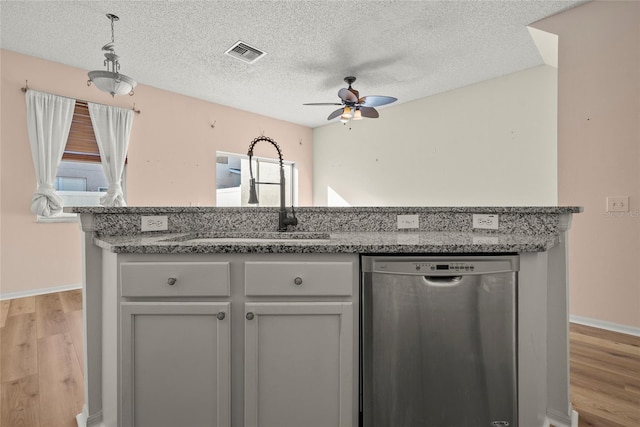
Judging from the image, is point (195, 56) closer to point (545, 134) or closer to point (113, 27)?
point (113, 27)

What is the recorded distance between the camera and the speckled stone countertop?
45.3 inches

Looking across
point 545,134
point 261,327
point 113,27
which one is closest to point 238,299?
point 261,327

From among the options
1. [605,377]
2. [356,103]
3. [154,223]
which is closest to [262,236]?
[154,223]

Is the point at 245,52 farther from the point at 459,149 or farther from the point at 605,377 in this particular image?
the point at 605,377

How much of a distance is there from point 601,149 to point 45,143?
208 inches

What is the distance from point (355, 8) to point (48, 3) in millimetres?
2547

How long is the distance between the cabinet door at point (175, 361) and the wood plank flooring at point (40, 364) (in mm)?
611

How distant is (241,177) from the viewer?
5906 millimetres

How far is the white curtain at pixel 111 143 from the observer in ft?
12.8

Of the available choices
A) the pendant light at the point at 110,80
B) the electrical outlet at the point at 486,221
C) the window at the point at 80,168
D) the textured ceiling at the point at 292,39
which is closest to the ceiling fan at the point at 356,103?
the textured ceiling at the point at 292,39

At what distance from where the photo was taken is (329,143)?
6422 mm

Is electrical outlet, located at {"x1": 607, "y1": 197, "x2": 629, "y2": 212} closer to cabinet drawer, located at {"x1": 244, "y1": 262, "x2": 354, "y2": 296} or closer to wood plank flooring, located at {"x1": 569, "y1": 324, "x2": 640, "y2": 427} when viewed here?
wood plank flooring, located at {"x1": 569, "y1": 324, "x2": 640, "y2": 427}

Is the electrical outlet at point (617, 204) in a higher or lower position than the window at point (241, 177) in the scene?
lower

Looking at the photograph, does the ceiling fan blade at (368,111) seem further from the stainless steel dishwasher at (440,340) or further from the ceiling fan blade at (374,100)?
the stainless steel dishwasher at (440,340)
